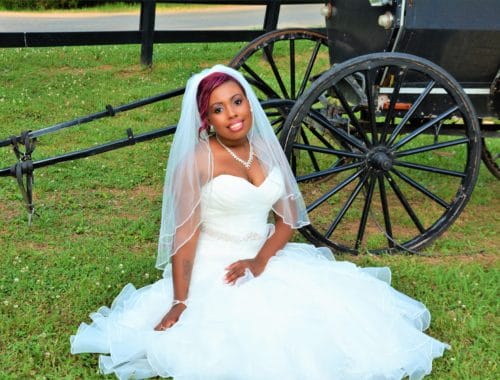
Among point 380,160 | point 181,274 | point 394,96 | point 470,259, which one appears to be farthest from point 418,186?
point 181,274

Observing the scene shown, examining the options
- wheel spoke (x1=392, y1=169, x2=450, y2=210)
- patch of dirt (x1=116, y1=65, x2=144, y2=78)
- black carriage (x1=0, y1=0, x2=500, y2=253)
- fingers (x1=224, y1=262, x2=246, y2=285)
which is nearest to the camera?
fingers (x1=224, y1=262, x2=246, y2=285)

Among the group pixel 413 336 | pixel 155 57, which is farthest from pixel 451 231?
pixel 155 57

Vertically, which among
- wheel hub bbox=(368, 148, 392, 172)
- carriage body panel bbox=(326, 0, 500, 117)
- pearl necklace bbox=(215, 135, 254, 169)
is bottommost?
wheel hub bbox=(368, 148, 392, 172)

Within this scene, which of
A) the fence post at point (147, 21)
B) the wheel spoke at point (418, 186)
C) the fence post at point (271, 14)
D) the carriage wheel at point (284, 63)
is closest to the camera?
the wheel spoke at point (418, 186)

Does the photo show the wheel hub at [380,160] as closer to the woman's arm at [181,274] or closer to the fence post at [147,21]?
the woman's arm at [181,274]

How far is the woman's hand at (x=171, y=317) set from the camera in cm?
306

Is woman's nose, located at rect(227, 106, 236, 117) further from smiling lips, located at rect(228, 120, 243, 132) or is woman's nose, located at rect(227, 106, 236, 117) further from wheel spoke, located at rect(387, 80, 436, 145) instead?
wheel spoke, located at rect(387, 80, 436, 145)

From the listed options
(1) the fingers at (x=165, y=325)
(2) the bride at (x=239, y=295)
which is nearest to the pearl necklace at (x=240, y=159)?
(2) the bride at (x=239, y=295)

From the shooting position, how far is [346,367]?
290 cm

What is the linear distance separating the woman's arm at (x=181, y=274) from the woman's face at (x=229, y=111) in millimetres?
504

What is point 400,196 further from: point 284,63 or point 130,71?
point 284,63

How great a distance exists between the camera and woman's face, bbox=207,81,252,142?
3100mm

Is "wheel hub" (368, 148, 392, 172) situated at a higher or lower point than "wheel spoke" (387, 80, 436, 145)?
lower

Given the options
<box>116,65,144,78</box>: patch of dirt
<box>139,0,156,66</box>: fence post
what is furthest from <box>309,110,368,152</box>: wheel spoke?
<box>116,65,144,78</box>: patch of dirt
